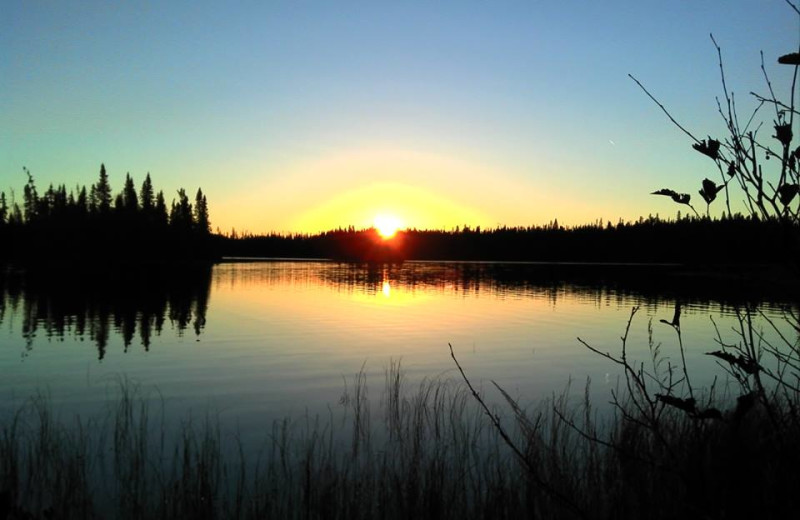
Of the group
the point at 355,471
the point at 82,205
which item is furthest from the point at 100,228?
the point at 355,471

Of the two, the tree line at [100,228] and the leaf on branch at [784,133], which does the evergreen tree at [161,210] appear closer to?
the tree line at [100,228]

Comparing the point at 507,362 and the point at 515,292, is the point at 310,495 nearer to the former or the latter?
the point at 507,362

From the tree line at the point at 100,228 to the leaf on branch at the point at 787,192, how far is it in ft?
367

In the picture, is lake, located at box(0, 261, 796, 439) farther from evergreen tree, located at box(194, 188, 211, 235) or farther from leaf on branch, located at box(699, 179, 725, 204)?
evergreen tree, located at box(194, 188, 211, 235)

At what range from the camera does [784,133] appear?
2.81 metres

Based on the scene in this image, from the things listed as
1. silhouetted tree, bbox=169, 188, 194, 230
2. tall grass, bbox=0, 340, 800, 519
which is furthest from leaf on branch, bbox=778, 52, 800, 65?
silhouetted tree, bbox=169, 188, 194, 230

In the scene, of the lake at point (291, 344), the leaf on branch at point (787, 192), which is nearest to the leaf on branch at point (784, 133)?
the leaf on branch at point (787, 192)

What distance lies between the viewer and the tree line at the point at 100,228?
100 m

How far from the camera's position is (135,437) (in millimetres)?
11500

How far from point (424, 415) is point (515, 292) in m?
45.6

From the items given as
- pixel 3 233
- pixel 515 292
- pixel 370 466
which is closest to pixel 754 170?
pixel 370 466

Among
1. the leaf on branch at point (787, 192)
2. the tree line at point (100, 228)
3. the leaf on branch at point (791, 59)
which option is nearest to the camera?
the leaf on branch at point (791, 59)

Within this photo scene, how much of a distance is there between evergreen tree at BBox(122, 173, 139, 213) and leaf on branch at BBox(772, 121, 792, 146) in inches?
4863

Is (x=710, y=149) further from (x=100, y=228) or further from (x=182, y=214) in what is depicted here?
(x=182, y=214)
